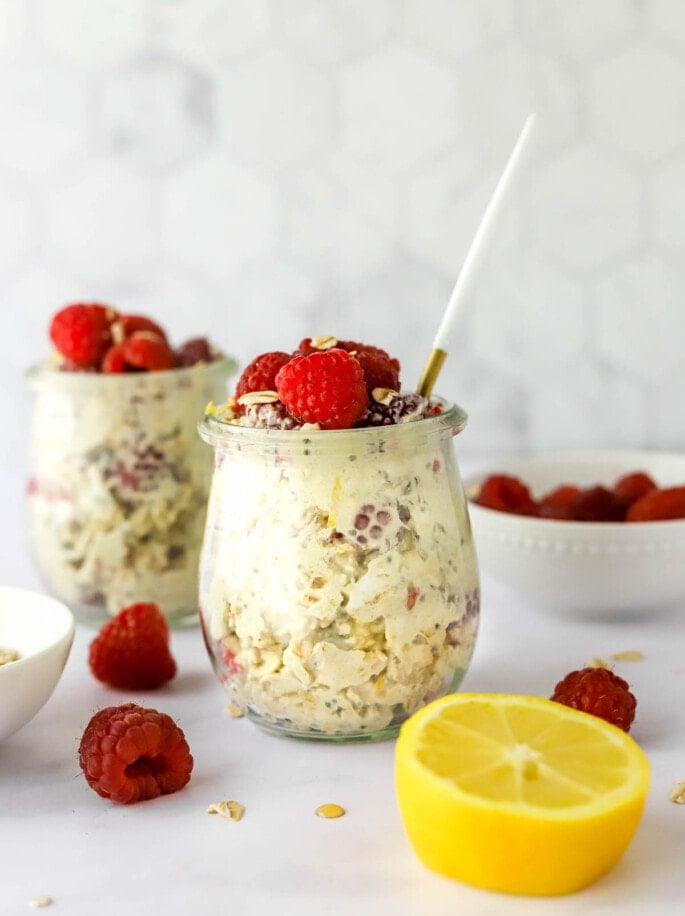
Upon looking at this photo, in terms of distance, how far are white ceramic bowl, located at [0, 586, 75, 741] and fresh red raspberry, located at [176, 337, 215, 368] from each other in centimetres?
25

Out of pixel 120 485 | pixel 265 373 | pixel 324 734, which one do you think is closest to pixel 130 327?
pixel 120 485

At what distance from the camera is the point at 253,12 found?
1.50 metres

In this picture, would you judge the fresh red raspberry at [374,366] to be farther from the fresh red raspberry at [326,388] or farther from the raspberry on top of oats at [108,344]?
the raspberry on top of oats at [108,344]

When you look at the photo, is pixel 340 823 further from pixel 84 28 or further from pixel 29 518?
pixel 84 28

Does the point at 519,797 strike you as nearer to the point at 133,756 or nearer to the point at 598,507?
the point at 133,756

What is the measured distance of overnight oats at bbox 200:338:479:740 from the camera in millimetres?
754

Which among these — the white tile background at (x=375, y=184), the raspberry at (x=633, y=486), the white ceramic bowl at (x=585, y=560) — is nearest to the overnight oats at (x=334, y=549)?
the white ceramic bowl at (x=585, y=560)

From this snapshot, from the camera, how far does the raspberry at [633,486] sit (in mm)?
1094

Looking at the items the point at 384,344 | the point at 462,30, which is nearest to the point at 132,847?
the point at 384,344

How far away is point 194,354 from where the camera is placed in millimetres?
1027

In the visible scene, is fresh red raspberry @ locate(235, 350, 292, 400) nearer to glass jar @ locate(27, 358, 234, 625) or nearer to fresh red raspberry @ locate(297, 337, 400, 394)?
fresh red raspberry @ locate(297, 337, 400, 394)

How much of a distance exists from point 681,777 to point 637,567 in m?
0.26

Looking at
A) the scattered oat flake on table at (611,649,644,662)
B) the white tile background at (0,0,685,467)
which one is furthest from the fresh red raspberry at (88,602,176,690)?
the white tile background at (0,0,685,467)

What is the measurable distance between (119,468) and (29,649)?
0.19m
